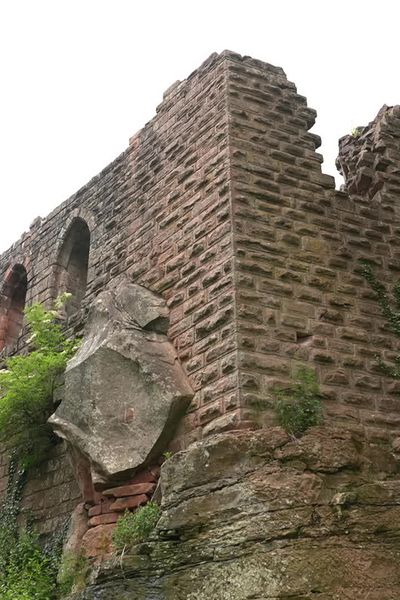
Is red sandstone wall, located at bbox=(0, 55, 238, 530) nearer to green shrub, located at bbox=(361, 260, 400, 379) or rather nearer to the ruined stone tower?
the ruined stone tower

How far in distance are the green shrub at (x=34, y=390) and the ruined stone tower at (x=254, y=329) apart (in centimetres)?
30

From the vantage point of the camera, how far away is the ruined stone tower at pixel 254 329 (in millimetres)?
4523

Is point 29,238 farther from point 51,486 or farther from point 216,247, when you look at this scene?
point 216,247

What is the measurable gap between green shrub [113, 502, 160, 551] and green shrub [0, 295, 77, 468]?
244cm

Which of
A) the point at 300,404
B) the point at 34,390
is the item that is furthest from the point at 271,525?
the point at 34,390

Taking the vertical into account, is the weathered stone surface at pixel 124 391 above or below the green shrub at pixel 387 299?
below

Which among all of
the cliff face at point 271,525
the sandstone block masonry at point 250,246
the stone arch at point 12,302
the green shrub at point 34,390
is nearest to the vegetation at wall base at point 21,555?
the sandstone block masonry at point 250,246

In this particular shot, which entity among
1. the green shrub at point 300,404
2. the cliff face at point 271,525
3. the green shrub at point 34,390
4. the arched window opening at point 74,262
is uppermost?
the arched window opening at point 74,262

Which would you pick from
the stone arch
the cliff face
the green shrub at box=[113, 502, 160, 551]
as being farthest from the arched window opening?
the cliff face

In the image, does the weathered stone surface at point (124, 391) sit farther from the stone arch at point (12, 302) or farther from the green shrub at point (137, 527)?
the stone arch at point (12, 302)

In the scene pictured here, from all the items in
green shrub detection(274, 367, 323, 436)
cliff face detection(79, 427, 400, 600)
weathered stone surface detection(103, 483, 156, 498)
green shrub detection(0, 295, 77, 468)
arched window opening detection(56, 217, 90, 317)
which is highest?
arched window opening detection(56, 217, 90, 317)

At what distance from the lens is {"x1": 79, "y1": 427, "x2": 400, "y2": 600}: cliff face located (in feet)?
14.1

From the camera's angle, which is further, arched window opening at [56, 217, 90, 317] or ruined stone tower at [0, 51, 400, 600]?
arched window opening at [56, 217, 90, 317]

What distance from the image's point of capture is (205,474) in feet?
16.5
